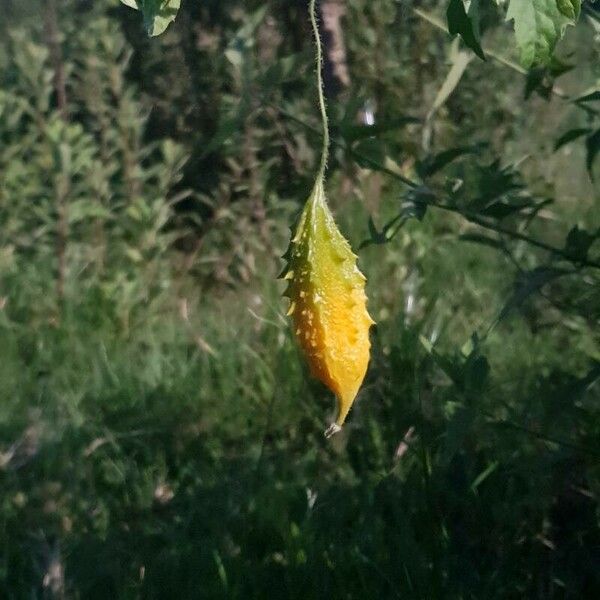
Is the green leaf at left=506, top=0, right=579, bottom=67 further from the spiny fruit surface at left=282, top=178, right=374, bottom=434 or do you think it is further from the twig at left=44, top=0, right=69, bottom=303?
the twig at left=44, top=0, right=69, bottom=303

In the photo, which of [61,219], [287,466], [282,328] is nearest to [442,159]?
[287,466]

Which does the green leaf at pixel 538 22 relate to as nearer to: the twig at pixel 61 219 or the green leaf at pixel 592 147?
the green leaf at pixel 592 147

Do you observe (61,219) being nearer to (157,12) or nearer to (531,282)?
(531,282)

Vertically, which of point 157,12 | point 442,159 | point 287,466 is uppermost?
point 157,12

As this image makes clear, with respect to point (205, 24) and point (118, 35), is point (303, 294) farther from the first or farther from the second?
point (205, 24)

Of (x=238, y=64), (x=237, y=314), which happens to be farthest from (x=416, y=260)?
(x=238, y=64)

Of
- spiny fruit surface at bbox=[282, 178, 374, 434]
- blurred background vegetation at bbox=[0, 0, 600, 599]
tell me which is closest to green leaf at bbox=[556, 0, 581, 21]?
spiny fruit surface at bbox=[282, 178, 374, 434]
